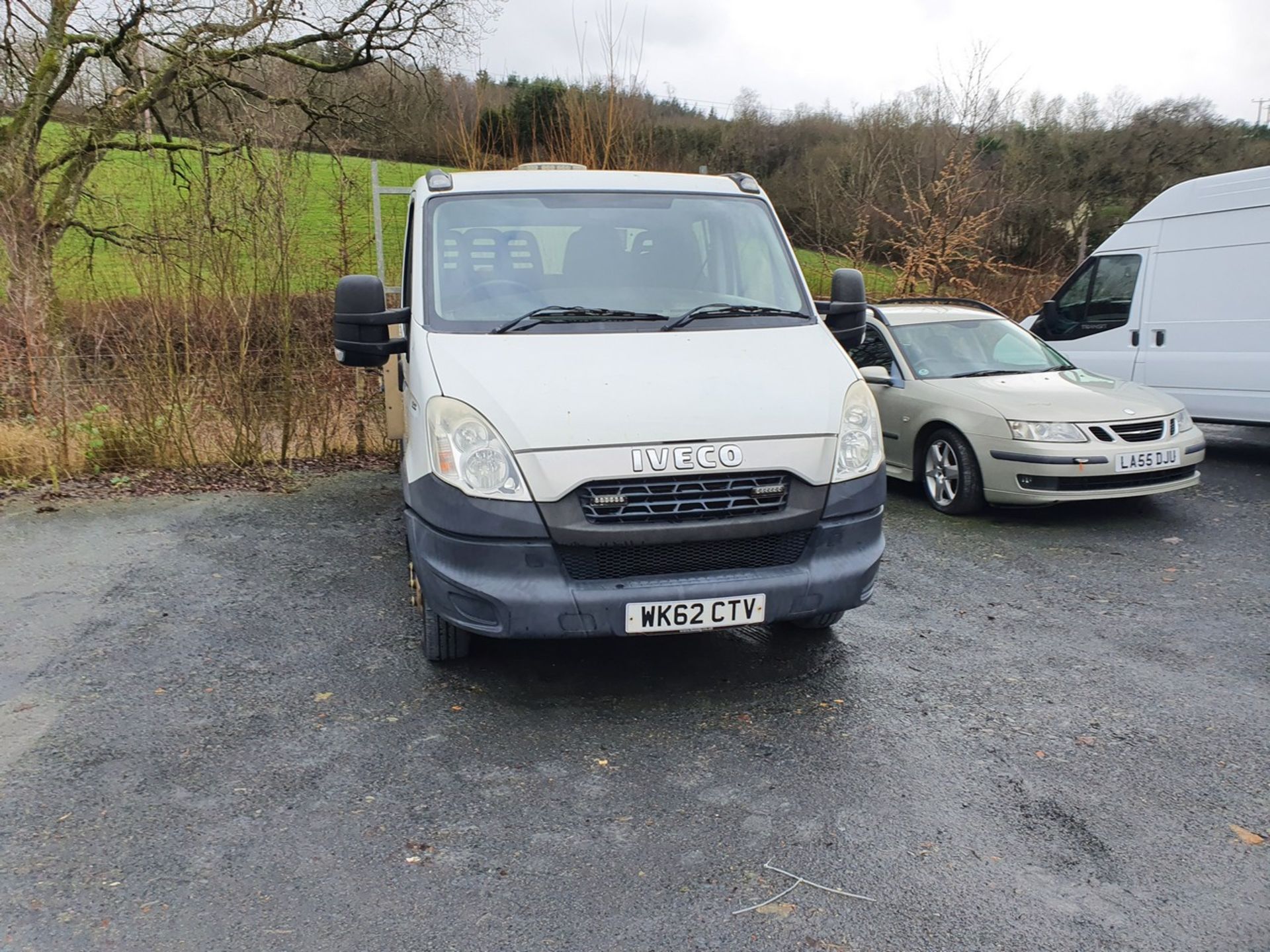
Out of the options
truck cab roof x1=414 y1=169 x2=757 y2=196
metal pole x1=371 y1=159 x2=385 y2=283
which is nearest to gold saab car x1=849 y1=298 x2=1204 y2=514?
truck cab roof x1=414 y1=169 x2=757 y2=196

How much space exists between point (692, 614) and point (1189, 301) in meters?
7.56

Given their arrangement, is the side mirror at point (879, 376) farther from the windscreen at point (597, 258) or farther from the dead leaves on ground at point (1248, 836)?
the dead leaves on ground at point (1248, 836)

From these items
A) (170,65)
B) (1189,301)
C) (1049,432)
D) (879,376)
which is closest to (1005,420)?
(1049,432)

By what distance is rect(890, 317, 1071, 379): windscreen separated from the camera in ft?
26.3

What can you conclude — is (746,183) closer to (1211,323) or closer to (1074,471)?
(1074,471)

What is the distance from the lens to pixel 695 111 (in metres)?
14.1

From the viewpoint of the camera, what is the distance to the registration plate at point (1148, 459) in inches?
268

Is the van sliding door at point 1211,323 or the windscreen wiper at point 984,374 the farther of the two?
the van sliding door at point 1211,323

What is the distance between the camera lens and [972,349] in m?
8.23

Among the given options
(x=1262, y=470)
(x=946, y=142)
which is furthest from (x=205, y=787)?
(x=946, y=142)

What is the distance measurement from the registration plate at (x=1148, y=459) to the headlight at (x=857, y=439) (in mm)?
3459

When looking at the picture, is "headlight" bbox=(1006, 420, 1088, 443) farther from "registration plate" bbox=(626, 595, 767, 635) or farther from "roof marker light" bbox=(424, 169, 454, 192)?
"roof marker light" bbox=(424, 169, 454, 192)

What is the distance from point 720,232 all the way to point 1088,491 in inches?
140

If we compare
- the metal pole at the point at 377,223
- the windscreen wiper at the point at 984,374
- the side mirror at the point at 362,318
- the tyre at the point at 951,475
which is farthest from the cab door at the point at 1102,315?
the side mirror at the point at 362,318
